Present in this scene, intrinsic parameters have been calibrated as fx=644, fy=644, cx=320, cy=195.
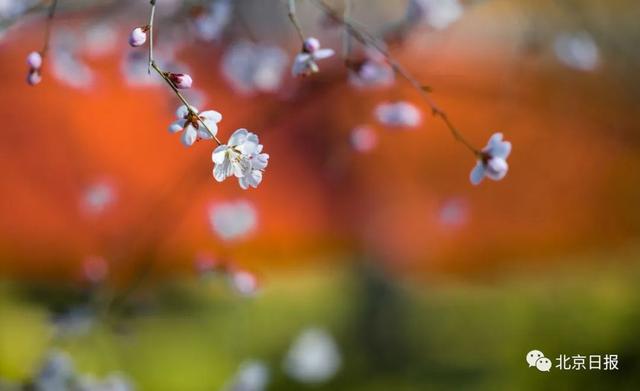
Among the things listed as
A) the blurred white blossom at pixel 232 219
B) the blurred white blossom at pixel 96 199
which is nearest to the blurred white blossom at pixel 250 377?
the blurred white blossom at pixel 232 219

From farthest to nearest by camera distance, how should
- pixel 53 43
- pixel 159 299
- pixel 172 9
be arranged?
pixel 159 299
pixel 53 43
pixel 172 9

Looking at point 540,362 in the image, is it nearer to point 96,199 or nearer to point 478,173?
point 478,173

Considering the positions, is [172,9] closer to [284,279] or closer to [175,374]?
[284,279]

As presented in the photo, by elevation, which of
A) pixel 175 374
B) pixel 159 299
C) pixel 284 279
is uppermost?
pixel 284 279

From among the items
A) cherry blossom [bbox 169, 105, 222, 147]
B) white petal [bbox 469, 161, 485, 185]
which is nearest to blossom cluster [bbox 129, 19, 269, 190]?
cherry blossom [bbox 169, 105, 222, 147]

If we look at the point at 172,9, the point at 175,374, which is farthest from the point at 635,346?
the point at 172,9

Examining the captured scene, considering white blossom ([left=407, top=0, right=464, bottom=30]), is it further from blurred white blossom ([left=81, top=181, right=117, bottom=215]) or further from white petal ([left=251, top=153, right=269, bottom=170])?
blurred white blossom ([left=81, top=181, right=117, bottom=215])

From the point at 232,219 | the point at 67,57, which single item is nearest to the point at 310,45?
the point at 67,57
